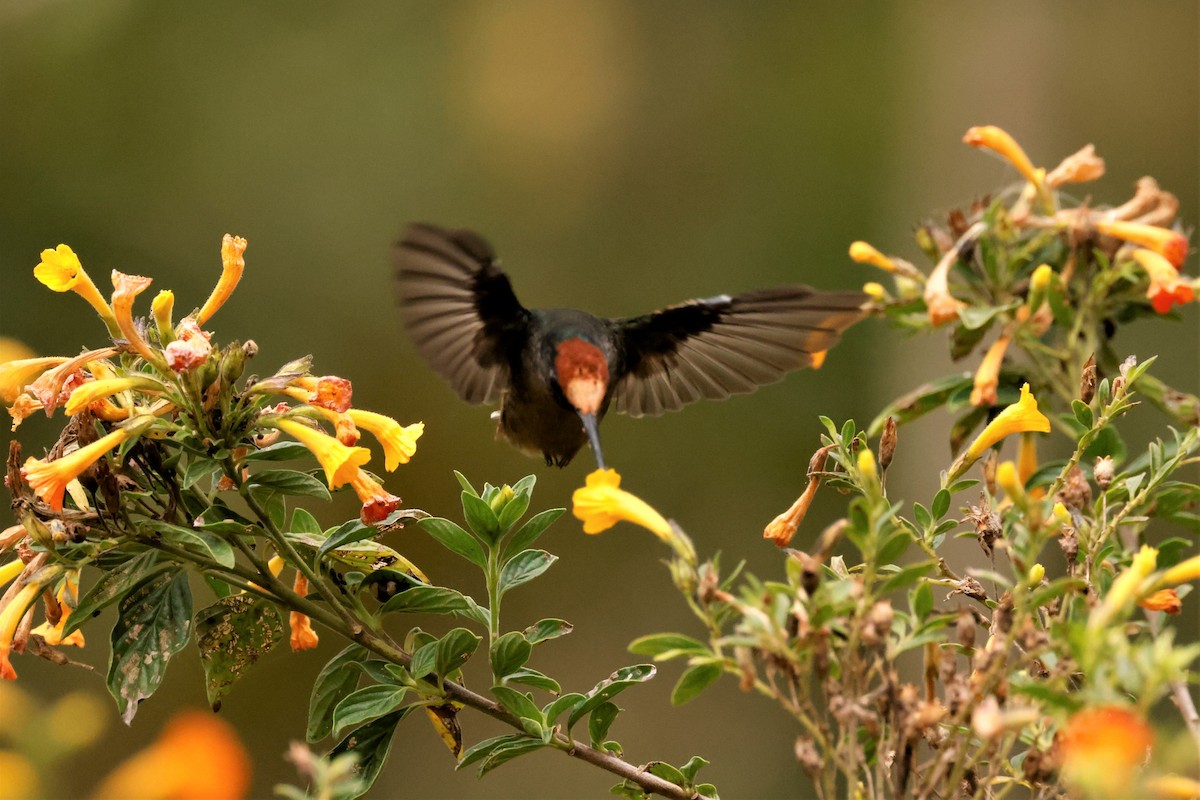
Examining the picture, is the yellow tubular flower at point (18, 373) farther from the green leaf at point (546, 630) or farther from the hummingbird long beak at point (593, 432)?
the hummingbird long beak at point (593, 432)

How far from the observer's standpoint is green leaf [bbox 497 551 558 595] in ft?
6.34

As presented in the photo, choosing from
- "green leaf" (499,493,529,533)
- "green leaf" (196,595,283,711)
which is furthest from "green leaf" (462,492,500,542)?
"green leaf" (196,595,283,711)

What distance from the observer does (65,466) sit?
5.61ft

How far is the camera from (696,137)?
11719 mm

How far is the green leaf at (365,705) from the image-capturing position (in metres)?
1.74

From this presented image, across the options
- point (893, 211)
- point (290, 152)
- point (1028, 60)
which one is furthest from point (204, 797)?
point (290, 152)

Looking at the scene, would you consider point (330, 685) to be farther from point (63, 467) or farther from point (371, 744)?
point (63, 467)

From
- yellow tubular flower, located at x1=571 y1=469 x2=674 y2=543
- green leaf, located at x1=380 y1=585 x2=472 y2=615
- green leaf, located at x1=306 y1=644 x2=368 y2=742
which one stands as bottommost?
green leaf, located at x1=306 y1=644 x2=368 y2=742

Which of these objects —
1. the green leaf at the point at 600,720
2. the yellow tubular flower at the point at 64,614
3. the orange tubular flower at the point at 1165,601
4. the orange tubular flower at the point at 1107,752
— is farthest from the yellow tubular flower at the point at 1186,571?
the yellow tubular flower at the point at 64,614

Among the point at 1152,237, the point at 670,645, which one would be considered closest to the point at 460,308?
the point at 1152,237

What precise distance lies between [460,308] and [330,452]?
129 centimetres

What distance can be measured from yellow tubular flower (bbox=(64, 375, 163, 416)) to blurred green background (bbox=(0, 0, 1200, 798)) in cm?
610

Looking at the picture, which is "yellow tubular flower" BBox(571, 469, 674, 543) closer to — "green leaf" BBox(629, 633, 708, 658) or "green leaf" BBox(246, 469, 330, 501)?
"green leaf" BBox(629, 633, 708, 658)

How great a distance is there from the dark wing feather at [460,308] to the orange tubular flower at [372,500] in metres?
0.75
